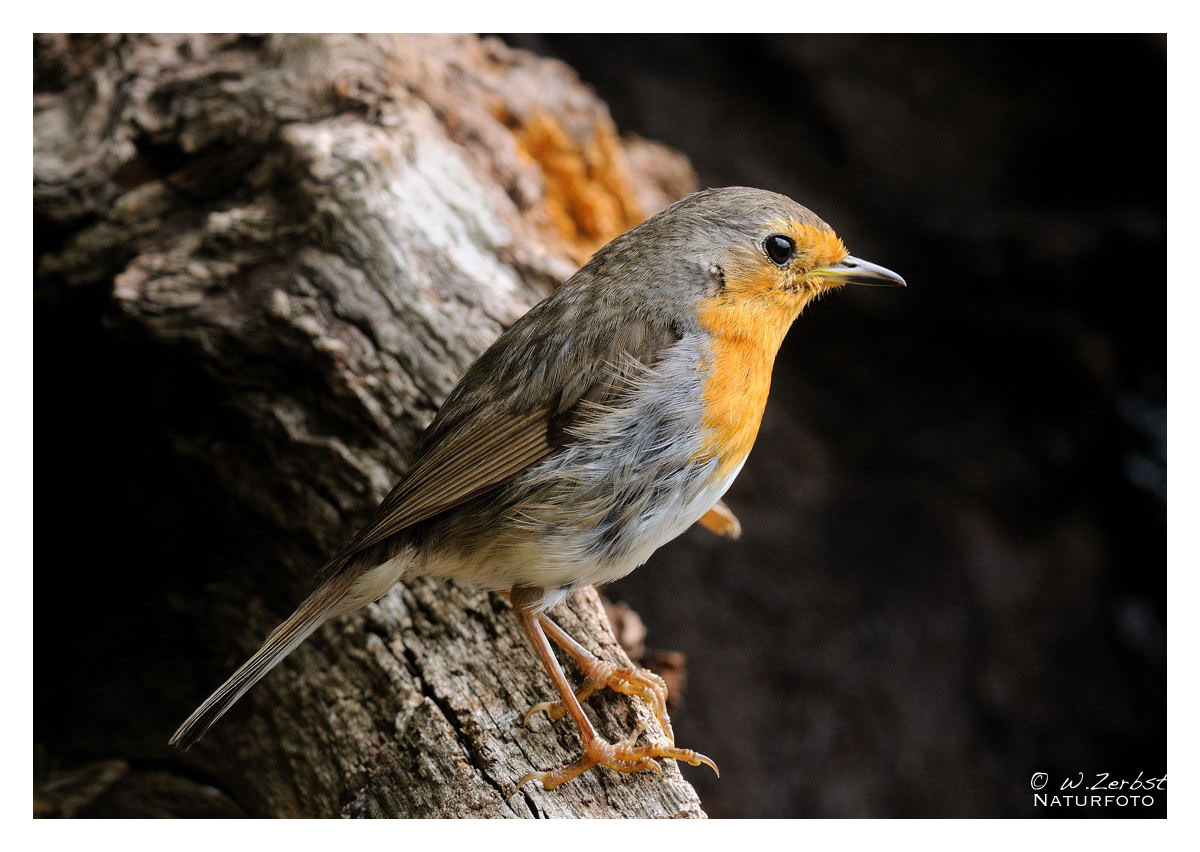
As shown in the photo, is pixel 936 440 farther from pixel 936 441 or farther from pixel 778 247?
pixel 778 247

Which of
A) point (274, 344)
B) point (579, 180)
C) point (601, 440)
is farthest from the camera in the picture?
point (579, 180)

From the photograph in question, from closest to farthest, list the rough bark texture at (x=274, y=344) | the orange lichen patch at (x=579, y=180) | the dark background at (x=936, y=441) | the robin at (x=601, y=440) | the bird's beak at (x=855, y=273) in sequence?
the robin at (x=601, y=440) → the bird's beak at (x=855, y=273) → the rough bark texture at (x=274, y=344) → the orange lichen patch at (x=579, y=180) → the dark background at (x=936, y=441)

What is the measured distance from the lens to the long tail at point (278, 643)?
216 centimetres

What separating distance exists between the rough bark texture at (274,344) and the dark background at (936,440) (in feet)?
3.67

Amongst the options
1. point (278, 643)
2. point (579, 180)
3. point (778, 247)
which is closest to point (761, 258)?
point (778, 247)

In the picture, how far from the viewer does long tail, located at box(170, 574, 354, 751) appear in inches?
85.2

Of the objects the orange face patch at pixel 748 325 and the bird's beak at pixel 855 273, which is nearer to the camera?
the orange face patch at pixel 748 325

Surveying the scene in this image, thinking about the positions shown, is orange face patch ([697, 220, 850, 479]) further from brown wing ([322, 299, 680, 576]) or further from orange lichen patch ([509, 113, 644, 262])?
orange lichen patch ([509, 113, 644, 262])

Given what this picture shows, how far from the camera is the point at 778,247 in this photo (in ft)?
7.49

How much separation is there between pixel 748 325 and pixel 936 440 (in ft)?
8.70

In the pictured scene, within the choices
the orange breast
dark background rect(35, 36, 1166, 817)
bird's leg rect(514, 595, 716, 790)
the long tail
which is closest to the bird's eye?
the orange breast

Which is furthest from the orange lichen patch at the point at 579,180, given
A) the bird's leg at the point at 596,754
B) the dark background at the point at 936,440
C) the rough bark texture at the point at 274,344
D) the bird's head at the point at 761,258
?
the bird's leg at the point at 596,754

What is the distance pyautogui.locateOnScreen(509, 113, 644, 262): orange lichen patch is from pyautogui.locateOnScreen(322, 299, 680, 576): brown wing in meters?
1.32

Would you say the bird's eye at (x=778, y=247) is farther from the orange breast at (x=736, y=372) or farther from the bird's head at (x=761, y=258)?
the orange breast at (x=736, y=372)
